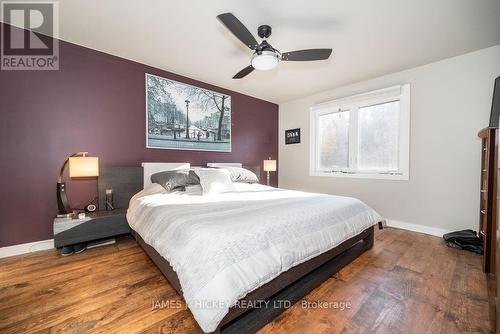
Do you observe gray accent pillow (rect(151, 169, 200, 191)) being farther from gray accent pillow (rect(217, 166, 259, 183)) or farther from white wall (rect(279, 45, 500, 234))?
white wall (rect(279, 45, 500, 234))

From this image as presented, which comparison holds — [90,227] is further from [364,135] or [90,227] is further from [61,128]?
[364,135]

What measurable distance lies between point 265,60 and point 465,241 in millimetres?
3144

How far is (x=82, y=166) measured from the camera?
236 centimetres

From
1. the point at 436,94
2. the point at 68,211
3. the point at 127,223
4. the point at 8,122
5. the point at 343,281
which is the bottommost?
the point at 343,281

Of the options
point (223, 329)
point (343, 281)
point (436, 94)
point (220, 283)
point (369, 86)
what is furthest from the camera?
point (369, 86)

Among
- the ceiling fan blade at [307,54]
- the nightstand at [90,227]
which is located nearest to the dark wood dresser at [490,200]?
the ceiling fan blade at [307,54]

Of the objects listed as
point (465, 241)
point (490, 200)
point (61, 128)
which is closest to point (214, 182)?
point (61, 128)

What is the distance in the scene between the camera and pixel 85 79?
2.70 metres

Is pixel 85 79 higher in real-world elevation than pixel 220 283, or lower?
higher

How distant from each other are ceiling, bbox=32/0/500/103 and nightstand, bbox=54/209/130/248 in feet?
7.02

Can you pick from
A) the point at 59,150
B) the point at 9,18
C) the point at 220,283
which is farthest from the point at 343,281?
the point at 9,18

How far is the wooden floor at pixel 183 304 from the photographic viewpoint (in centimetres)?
133

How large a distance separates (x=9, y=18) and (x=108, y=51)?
34.6 inches

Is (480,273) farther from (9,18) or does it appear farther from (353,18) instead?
(9,18)
